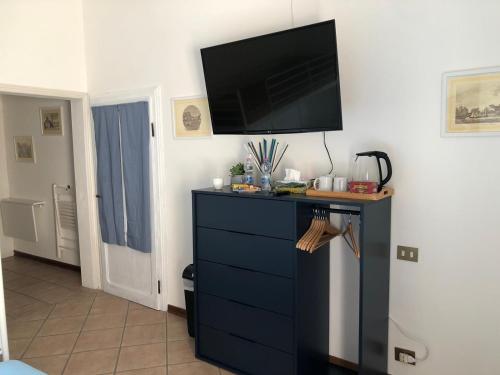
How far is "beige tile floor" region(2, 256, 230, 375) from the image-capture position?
2719mm

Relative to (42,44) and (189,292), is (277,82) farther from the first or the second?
(42,44)

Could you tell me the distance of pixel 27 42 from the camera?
340 cm

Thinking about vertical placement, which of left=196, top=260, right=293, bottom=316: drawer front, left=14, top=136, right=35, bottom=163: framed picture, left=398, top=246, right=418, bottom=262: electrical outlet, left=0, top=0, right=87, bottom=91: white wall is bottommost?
left=196, top=260, right=293, bottom=316: drawer front

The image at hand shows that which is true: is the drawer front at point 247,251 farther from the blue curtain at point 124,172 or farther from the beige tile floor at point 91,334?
the blue curtain at point 124,172

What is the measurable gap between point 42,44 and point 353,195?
3126mm

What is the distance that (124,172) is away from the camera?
3.61m

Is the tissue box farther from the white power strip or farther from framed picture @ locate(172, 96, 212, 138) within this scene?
the white power strip

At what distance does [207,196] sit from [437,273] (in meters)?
1.45

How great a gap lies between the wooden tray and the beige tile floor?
1.38m

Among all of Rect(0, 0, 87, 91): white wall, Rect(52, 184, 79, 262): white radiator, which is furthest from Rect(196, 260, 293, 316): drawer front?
Rect(52, 184, 79, 262): white radiator

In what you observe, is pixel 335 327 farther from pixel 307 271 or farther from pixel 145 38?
pixel 145 38

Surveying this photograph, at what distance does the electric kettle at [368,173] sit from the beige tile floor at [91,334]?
1.54 metres

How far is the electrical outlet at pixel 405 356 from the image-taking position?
2.32 meters

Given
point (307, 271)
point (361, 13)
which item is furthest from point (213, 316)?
point (361, 13)
